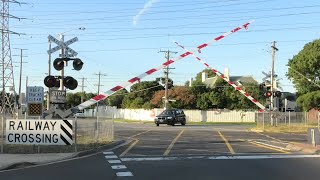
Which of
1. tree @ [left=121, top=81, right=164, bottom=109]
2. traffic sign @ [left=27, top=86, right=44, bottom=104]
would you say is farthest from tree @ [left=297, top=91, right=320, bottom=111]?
traffic sign @ [left=27, top=86, right=44, bottom=104]

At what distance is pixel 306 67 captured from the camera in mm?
66375

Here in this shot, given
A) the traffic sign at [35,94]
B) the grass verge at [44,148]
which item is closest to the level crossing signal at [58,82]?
the traffic sign at [35,94]

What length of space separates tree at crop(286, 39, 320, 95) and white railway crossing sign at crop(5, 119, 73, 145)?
51.9 meters

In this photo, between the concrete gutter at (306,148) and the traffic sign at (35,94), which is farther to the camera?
the traffic sign at (35,94)

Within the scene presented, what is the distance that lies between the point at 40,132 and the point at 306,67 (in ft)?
177

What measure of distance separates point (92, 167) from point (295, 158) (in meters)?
6.88

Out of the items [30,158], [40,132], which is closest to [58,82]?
[40,132]

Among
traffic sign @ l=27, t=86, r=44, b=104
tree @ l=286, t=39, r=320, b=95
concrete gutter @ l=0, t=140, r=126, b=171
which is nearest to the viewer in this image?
concrete gutter @ l=0, t=140, r=126, b=171

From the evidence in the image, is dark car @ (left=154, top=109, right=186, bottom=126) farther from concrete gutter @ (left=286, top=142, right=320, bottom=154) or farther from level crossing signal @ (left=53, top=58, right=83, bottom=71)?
level crossing signal @ (left=53, top=58, right=83, bottom=71)

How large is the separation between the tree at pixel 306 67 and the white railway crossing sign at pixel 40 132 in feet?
170

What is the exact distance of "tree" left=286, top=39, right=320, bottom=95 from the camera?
65.6m

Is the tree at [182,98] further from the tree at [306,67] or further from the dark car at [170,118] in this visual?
the dark car at [170,118]

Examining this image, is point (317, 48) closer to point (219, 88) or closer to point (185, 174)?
point (219, 88)

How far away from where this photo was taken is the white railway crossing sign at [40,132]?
18078mm
